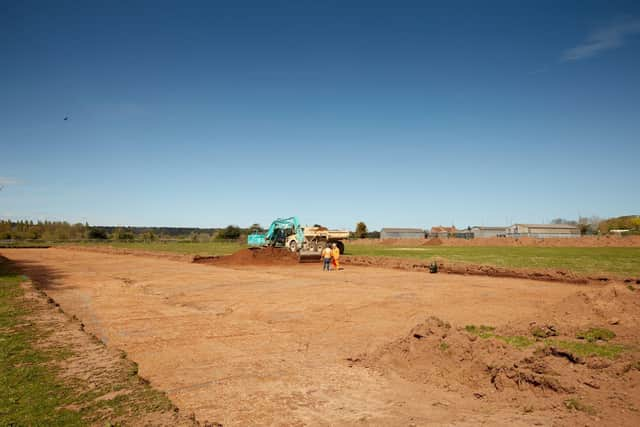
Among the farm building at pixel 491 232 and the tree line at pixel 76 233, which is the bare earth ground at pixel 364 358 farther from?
the farm building at pixel 491 232

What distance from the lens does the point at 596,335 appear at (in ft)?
29.5

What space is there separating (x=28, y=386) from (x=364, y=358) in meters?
5.22

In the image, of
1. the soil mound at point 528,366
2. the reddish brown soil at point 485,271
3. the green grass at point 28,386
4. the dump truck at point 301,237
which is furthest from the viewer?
the dump truck at point 301,237

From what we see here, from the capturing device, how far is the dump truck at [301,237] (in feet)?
113

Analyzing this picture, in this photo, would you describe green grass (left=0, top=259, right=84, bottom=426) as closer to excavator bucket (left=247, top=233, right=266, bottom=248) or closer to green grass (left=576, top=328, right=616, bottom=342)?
green grass (left=576, top=328, right=616, bottom=342)

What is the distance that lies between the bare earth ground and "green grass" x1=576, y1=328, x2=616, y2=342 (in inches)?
7.7

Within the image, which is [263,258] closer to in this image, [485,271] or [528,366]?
[485,271]

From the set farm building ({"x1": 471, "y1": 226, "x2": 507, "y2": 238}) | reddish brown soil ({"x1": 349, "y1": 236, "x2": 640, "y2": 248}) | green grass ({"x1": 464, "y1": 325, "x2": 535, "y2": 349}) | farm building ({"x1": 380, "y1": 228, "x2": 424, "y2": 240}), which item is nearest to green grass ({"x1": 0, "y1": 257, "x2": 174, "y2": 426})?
green grass ({"x1": 464, "y1": 325, "x2": 535, "y2": 349})

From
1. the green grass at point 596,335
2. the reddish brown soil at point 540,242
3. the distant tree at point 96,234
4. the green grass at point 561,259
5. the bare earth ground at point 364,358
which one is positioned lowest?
the bare earth ground at point 364,358

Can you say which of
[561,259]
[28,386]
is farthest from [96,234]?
[28,386]

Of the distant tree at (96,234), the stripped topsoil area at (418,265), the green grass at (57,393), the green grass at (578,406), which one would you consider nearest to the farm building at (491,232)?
the stripped topsoil area at (418,265)

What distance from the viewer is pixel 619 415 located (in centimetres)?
510

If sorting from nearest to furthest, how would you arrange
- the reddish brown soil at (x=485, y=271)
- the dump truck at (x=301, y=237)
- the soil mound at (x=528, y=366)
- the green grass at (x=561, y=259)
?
the soil mound at (x=528, y=366) < the reddish brown soil at (x=485, y=271) < the green grass at (x=561, y=259) < the dump truck at (x=301, y=237)

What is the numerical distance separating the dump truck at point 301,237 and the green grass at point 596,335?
23.9 meters
